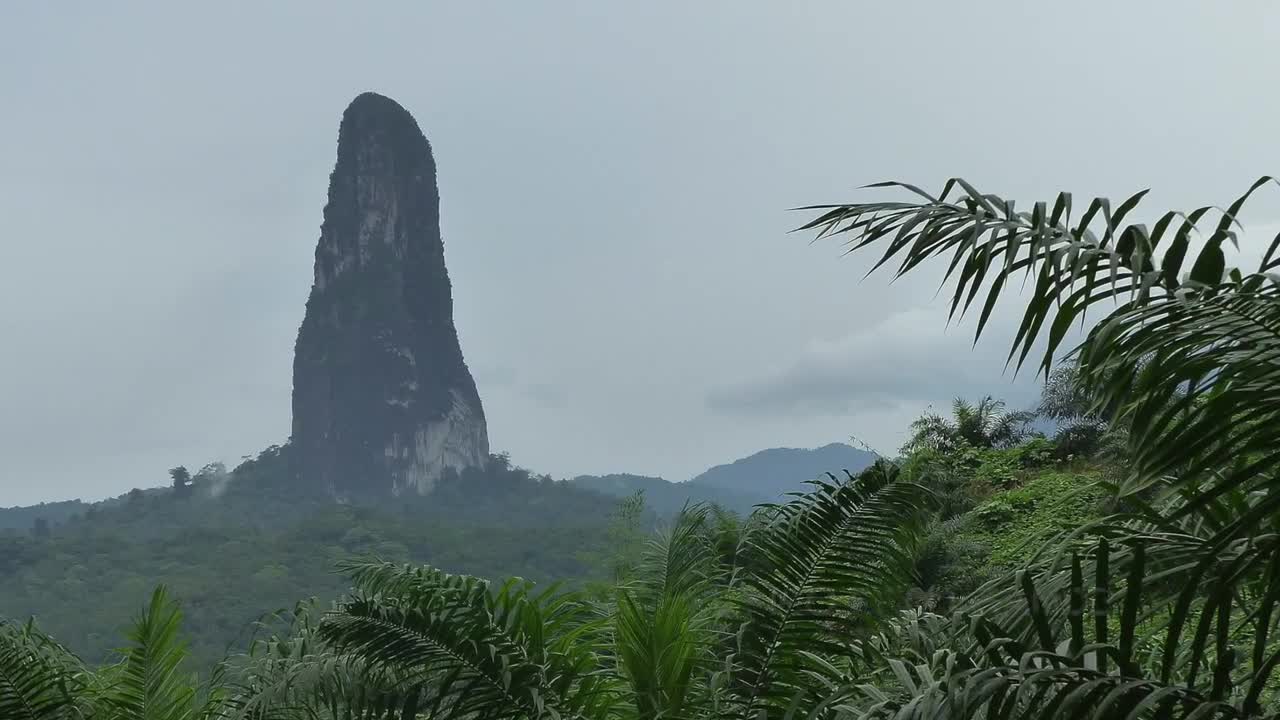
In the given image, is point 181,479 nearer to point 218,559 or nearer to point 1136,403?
point 218,559

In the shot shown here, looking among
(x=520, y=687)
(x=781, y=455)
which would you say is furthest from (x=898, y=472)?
(x=781, y=455)

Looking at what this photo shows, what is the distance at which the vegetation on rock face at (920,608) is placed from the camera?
2242 millimetres

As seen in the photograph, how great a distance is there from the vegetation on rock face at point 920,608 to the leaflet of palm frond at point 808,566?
1 centimetres

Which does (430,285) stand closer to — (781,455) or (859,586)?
(781,455)

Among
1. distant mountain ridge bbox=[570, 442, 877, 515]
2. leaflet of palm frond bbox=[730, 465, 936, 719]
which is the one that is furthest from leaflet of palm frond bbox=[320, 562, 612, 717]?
distant mountain ridge bbox=[570, 442, 877, 515]

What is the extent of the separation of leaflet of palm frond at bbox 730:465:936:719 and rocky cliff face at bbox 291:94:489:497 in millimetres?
75792

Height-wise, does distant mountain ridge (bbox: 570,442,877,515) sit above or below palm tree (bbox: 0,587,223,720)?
above

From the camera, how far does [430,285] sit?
8212 cm

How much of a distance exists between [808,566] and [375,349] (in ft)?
253

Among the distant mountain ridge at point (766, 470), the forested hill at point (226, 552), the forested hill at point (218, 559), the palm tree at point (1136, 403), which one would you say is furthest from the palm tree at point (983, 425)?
the distant mountain ridge at point (766, 470)

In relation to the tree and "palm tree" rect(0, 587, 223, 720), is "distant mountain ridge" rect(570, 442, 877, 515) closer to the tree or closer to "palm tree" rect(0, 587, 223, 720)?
the tree

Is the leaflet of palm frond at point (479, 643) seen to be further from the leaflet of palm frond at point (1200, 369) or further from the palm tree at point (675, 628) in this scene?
the leaflet of palm frond at point (1200, 369)

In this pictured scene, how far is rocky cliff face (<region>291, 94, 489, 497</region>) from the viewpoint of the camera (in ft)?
259

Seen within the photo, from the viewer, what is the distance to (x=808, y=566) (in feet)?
13.8
